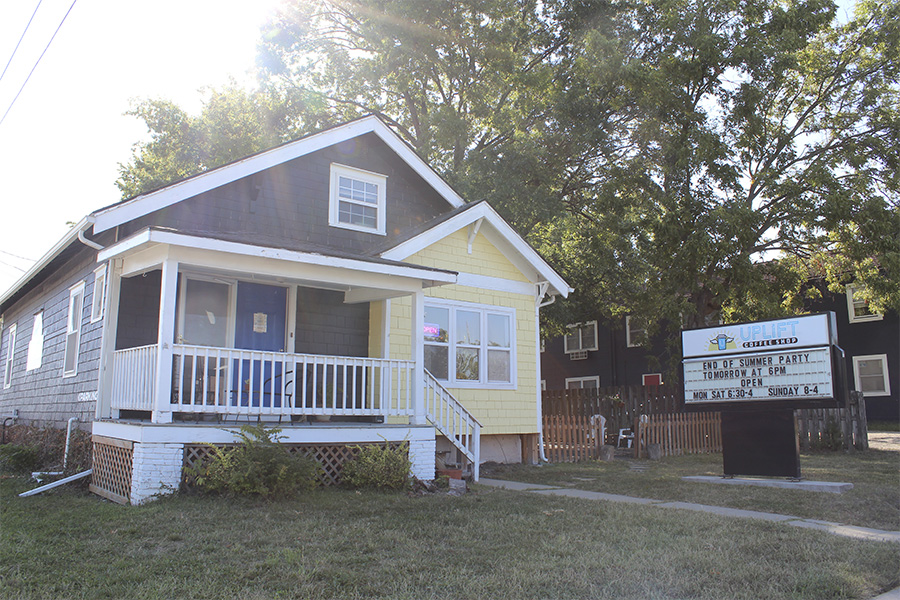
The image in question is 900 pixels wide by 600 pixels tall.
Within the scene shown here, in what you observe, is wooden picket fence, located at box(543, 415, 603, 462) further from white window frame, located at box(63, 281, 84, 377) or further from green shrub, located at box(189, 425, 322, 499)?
white window frame, located at box(63, 281, 84, 377)

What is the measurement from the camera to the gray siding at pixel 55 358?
11.3m

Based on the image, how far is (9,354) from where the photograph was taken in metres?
19.0

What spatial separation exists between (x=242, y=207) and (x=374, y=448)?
5.03m

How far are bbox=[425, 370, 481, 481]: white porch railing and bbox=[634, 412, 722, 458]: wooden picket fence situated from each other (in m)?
6.10

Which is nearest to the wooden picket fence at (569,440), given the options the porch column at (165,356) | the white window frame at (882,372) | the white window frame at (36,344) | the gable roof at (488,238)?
the gable roof at (488,238)

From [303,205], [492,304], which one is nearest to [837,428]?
[492,304]

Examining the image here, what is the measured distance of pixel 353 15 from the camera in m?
25.3

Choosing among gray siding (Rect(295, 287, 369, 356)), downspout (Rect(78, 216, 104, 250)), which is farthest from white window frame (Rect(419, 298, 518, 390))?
downspout (Rect(78, 216, 104, 250))

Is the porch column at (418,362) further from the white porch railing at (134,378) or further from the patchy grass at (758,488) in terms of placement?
the white porch railing at (134,378)

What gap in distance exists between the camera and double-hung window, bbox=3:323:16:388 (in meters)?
18.3

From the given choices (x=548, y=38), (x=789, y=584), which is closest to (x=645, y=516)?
(x=789, y=584)

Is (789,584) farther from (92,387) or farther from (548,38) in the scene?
(548,38)

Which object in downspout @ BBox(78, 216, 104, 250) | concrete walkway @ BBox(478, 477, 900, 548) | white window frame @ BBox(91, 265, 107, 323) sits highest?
downspout @ BBox(78, 216, 104, 250)

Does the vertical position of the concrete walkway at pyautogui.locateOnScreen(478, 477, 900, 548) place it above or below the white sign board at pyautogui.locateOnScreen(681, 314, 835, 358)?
below
